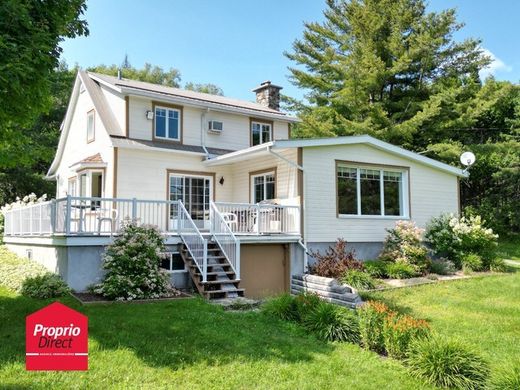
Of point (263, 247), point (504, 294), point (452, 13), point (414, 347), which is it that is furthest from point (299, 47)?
point (414, 347)

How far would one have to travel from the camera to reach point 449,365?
5074mm

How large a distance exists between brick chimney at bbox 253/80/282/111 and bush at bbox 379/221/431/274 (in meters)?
8.76

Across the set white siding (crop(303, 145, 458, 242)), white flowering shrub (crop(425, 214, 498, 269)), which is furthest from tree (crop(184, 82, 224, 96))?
white flowering shrub (crop(425, 214, 498, 269))

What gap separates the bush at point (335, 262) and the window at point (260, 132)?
6301mm

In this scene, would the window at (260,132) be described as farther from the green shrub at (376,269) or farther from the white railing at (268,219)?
the green shrub at (376,269)

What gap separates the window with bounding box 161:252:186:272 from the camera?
10430mm

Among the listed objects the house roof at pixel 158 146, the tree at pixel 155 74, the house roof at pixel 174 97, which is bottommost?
the house roof at pixel 158 146

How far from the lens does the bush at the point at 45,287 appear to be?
850cm

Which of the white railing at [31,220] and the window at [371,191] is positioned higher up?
the window at [371,191]

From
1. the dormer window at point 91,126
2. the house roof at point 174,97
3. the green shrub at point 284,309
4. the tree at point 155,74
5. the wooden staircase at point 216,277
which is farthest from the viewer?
the tree at point 155,74

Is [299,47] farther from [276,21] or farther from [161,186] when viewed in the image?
[161,186]

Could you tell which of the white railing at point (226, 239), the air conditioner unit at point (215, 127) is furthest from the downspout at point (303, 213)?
the air conditioner unit at point (215, 127)

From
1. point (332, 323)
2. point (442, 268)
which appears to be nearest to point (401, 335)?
point (332, 323)

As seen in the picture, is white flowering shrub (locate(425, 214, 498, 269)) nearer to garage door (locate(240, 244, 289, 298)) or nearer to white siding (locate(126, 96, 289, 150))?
garage door (locate(240, 244, 289, 298))
